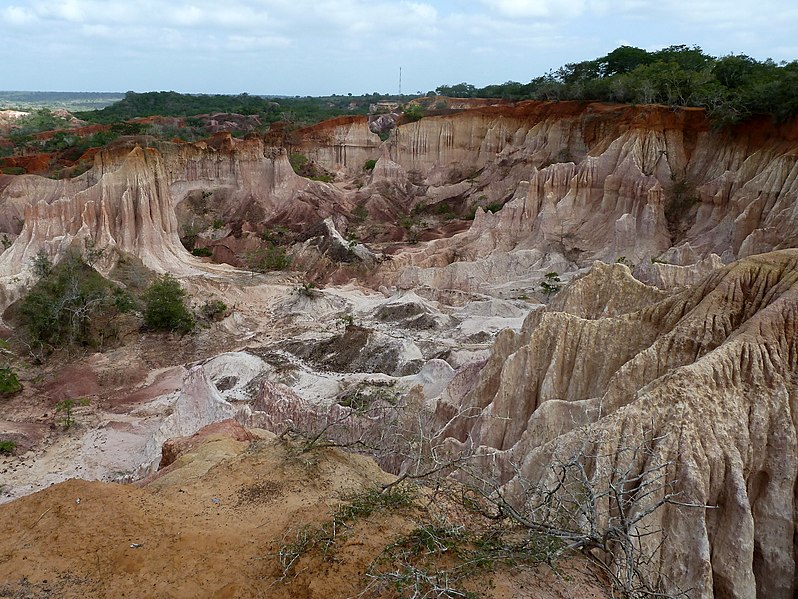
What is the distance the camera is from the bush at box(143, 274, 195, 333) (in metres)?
20.7

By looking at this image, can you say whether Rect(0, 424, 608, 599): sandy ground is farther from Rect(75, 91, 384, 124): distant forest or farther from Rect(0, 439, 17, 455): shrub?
Rect(75, 91, 384, 124): distant forest

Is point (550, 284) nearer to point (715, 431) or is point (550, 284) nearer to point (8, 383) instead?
point (715, 431)

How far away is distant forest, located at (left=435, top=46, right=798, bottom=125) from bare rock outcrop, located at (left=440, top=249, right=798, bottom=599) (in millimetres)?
18254

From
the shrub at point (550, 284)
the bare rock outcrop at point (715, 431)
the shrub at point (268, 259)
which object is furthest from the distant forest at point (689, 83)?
the shrub at point (268, 259)

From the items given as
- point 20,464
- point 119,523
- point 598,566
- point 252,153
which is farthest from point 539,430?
point 252,153

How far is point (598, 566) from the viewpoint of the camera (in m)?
5.20

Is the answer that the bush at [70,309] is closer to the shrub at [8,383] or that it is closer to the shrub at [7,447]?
the shrub at [8,383]

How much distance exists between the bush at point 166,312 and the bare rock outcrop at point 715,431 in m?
15.8

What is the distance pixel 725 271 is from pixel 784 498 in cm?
350

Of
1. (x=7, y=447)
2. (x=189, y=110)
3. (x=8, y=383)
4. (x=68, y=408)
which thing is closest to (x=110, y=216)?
(x=8, y=383)

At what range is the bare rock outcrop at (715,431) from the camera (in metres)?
6.11

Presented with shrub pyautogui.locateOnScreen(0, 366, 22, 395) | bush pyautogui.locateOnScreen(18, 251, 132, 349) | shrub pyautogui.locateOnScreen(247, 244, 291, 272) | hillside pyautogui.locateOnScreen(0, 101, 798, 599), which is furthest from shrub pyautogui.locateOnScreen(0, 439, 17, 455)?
shrub pyautogui.locateOnScreen(247, 244, 291, 272)

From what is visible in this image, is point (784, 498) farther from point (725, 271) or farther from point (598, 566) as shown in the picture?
→ point (725, 271)

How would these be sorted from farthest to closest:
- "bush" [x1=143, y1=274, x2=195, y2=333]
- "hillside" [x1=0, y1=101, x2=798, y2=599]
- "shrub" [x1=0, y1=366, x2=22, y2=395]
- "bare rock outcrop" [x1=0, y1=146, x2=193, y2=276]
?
"bare rock outcrop" [x1=0, y1=146, x2=193, y2=276] → "bush" [x1=143, y1=274, x2=195, y2=333] → "shrub" [x1=0, y1=366, x2=22, y2=395] → "hillside" [x1=0, y1=101, x2=798, y2=599]
